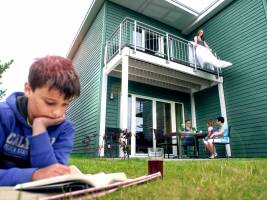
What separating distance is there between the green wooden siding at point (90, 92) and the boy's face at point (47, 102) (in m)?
6.28

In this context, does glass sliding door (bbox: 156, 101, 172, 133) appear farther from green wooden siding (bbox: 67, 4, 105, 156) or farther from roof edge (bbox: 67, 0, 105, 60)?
roof edge (bbox: 67, 0, 105, 60)

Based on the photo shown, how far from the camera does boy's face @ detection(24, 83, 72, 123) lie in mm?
1229

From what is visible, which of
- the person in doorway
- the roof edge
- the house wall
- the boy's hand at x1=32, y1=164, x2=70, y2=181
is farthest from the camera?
the roof edge

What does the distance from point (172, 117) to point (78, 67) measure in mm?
5744

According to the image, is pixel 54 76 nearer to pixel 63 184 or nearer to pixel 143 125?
pixel 63 184

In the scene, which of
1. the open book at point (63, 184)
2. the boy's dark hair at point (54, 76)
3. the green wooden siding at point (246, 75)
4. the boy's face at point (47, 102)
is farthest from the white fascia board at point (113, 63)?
the open book at point (63, 184)

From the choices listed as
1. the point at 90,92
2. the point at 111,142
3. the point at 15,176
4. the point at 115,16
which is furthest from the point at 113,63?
the point at 15,176

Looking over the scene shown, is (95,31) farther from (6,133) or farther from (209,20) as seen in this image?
(6,133)

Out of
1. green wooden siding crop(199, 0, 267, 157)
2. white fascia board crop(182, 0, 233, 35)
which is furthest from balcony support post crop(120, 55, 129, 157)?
white fascia board crop(182, 0, 233, 35)

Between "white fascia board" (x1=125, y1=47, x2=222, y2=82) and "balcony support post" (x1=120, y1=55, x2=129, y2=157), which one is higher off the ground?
"white fascia board" (x1=125, y1=47, x2=222, y2=82)

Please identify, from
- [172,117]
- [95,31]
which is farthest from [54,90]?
[95,31]

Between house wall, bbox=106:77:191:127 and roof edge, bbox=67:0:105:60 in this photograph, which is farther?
roof edge, bbox=67:0:105:60

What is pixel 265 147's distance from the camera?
24.0 ft

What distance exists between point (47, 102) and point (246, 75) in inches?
318
